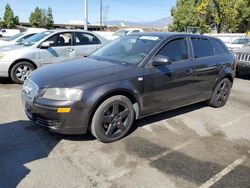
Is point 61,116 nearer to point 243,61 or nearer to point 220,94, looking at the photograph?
point 220,94

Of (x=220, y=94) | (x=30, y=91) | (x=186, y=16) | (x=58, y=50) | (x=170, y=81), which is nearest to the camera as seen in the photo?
(x=30, y=91)

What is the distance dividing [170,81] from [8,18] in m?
75.0

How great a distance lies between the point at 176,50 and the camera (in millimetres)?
5176

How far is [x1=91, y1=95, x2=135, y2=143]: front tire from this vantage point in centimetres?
410

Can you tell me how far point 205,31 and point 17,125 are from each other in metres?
33.9

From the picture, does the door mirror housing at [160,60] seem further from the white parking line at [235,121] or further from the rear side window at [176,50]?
the white parking line at [235,121]

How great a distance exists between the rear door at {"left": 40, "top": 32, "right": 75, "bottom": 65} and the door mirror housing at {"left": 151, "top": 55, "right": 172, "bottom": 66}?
4.24 m

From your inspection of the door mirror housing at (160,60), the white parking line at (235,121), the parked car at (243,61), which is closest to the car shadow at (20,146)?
the door mirror housing at (160,60)

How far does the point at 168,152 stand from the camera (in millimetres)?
4090

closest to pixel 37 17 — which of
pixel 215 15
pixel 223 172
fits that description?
pixel 215 15

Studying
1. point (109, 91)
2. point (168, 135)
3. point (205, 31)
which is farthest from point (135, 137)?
point (205, 31)

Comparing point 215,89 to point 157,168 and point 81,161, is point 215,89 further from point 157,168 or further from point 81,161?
point 81,161

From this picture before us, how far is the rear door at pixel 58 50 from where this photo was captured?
8023 mm

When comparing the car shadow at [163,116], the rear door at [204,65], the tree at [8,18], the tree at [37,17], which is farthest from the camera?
the tree at [37,17]
